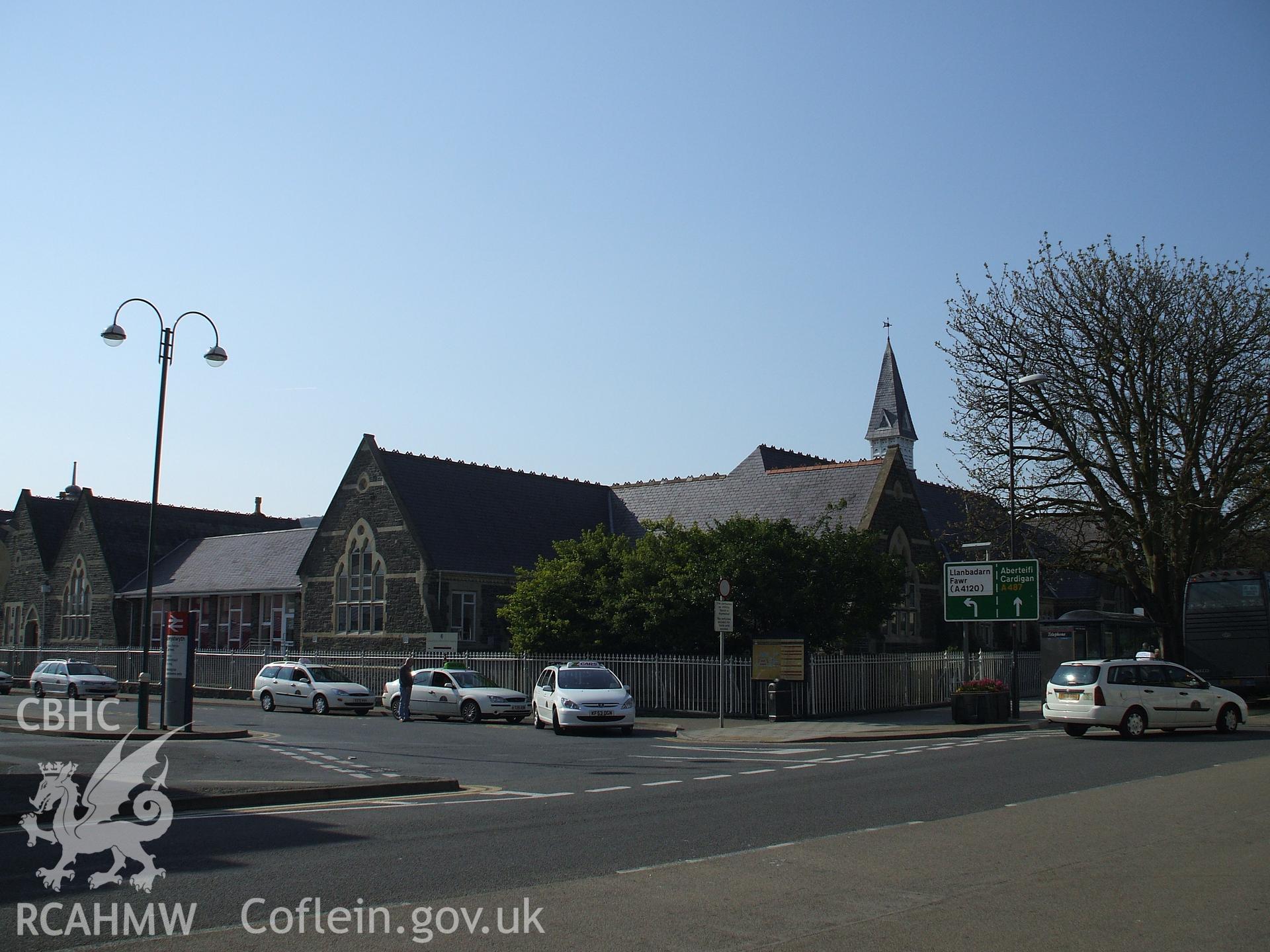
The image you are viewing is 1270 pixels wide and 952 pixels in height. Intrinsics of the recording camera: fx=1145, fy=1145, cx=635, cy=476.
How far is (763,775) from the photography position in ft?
54.2

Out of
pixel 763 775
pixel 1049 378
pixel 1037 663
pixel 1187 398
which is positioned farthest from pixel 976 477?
pixel 763 775

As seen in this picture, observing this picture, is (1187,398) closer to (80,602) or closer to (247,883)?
(247,883)

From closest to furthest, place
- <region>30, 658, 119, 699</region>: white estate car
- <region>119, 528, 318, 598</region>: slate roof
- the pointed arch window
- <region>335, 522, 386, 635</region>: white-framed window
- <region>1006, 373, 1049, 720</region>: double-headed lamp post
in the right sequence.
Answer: <region>1006, 373, 1049, 720</region>: double-headed lamp post
<region>30, 658, 119, 699</region>: white estate car
the pointed arch window
<region>335, 522, 386, 635</region>: white-framed window
<region>119, 528, 318, 598</region>: slate roof

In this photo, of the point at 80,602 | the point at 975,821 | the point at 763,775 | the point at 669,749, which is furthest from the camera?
the point at 80,602

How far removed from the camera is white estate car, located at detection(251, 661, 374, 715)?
33.3 m

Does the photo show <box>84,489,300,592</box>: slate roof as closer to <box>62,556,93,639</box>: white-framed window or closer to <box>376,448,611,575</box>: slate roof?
<box>62,556,93,639</box>: white-framed window

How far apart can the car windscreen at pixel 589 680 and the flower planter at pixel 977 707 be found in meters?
7.99

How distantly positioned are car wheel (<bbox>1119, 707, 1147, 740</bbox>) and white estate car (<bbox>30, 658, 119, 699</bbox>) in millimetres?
33782

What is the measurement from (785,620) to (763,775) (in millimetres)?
14659

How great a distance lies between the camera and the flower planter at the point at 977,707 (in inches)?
1062

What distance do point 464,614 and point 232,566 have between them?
16878 millimetres

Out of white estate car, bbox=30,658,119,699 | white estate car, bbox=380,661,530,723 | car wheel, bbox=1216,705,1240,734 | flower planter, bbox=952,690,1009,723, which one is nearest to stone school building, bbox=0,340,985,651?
white estate car, bbox=380,661,530,723
